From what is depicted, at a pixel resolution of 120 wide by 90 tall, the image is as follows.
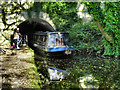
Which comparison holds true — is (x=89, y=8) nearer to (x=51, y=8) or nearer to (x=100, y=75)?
(x=100, y=75)

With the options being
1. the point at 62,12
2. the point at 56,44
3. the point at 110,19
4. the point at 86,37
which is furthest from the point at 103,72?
the point at 62,12

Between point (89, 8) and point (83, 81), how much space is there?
15.3 feet

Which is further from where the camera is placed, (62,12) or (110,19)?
(62,12)

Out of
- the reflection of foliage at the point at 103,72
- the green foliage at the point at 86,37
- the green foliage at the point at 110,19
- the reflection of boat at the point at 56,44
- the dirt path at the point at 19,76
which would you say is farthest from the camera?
the reflection of boat at the point at 56,44

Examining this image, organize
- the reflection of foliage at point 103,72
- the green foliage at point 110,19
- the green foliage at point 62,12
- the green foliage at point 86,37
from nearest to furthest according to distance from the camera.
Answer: the reflection of foliage at point 103,72 → the green foliage at point 110,19 → the green foliage at point 86,37 → the green foliage at point 62,12

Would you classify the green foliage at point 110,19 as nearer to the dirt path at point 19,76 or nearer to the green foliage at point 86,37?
the green foliage at point 86,37

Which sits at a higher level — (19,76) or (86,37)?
(86,37)

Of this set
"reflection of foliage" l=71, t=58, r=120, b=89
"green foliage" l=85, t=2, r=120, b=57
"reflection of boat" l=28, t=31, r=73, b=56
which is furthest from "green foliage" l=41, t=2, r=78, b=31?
"reflection of foliage" l=71, t=58, r=120, b=89

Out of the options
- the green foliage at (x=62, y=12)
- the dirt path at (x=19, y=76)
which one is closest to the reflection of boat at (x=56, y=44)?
the green foliage at (x=62, y=12)

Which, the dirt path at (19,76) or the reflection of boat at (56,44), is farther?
the reflection of boat at (56,44)

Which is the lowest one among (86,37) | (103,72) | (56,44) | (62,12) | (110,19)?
(103,72)

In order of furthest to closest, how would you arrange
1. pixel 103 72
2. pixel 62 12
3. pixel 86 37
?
pixel 62 12 → pixel 86 37 → pixel 103 72

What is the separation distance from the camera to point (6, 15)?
988cm

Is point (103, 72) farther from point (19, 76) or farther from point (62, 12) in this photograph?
point (62, 12)
